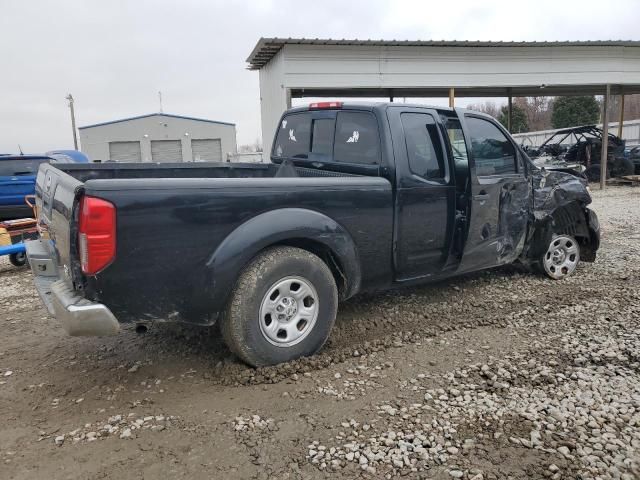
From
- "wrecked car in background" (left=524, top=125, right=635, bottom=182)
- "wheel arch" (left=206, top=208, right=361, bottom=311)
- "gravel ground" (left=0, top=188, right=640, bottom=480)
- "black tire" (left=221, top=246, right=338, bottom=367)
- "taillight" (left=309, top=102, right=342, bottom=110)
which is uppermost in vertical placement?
"taillight" (left=309, top=102, right=342, bottom=110)

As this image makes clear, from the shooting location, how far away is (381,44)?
13.5 meters

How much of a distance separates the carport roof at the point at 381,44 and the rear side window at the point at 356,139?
896 cm

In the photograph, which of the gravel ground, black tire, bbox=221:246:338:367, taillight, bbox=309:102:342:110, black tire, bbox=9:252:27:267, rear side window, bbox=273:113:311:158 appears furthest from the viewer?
black tire, bbox=9:252:27:267

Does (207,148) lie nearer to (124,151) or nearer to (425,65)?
(124,151)

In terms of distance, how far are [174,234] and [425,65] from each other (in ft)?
42.2

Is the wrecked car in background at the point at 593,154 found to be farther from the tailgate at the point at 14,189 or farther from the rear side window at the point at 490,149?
the tailgate at the point at 14,189

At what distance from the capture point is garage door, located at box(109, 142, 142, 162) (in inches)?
1596

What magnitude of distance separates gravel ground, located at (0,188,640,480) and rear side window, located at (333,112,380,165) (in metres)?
1.49

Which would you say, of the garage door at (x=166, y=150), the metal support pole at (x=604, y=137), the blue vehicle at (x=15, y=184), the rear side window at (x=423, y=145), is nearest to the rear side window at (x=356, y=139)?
the rear side window at (x=423, y=145)

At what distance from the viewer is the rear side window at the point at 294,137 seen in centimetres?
505

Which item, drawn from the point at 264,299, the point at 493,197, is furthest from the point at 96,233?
the point at 493,197

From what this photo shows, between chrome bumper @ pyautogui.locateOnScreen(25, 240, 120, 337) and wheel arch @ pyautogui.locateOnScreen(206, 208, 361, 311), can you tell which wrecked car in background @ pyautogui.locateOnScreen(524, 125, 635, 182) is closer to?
wheel arch @ pyautogui.locateOnScreen(206, 208, 361, 311)

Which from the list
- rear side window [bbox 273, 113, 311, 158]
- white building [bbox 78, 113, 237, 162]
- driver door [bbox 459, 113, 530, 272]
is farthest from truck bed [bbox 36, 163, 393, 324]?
white building [bbox 78, 113, 237, 162]

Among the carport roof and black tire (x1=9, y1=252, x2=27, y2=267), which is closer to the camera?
black tire (x1=9, y1=252, x2=27, y2=267)
